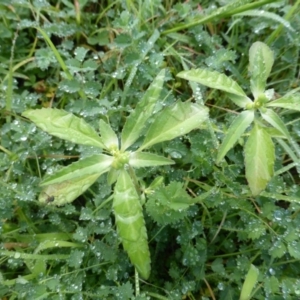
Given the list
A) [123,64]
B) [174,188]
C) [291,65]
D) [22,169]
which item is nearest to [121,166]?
[174,188]

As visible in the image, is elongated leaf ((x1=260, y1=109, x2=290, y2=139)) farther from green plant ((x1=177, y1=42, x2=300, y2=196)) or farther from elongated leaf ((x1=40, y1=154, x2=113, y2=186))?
elongated leaf ((x1=40, y1=154, x2=113, y2=186))

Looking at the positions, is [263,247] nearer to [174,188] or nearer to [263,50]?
[174,188]

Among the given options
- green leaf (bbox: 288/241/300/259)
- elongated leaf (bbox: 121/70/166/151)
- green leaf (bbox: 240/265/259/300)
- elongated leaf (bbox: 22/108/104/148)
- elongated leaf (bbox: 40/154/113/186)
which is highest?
elongated leaf (bbox: 121/70/166/151)

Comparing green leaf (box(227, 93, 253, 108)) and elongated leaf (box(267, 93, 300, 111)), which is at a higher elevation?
elongated leaf (box(267, 93, 300, 111))

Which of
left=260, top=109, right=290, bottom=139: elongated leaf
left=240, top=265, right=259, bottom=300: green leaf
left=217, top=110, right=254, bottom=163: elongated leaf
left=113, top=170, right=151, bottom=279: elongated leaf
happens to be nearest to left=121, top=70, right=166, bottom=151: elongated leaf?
left=113, top=170, right=151, bottom=279: elongated leaf

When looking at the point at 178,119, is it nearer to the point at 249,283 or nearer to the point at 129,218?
the point at 129,218

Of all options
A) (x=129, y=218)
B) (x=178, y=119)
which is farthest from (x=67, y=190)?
(x=178, y=119)

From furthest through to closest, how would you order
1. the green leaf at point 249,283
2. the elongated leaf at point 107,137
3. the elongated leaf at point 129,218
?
the green leaf at point 249,283
the elongated leaf at point 107,137
the elongated leaf at point 129,218

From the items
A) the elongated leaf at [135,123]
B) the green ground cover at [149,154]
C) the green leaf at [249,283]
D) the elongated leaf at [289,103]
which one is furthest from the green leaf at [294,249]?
the elongated leaf at [135,123]

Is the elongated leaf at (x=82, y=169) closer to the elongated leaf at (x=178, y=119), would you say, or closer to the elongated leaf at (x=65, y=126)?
the elongated leaf at (x=65, y=126)
